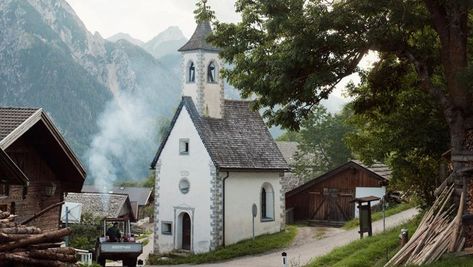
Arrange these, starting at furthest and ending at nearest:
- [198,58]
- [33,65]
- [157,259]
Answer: [33,65]
[198,58]
[157,259]

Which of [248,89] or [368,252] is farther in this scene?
[368,252]

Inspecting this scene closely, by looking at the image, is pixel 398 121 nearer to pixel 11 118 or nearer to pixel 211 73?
pixel 11 118

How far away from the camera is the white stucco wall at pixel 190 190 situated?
115ft

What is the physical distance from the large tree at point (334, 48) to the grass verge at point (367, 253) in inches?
172

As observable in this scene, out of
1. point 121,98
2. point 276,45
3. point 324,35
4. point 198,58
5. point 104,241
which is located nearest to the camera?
point 324,35

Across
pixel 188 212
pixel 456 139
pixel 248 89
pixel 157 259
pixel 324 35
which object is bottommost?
pixel 157 259

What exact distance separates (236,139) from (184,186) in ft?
13.9

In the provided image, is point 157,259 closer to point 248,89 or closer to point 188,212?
point 188,212

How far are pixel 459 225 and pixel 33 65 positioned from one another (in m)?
175

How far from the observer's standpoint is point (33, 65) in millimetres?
175250

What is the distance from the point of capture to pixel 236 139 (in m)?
36.9

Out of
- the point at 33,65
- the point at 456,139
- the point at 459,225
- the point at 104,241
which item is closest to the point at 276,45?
the point at 456,139

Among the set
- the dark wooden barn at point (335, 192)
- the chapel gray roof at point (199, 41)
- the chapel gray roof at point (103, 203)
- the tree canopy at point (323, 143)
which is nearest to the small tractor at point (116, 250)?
the chapel gray roof at point (199, 41)

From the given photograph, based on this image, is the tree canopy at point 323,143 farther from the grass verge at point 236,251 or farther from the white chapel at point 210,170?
the grass verge at point 236,251
